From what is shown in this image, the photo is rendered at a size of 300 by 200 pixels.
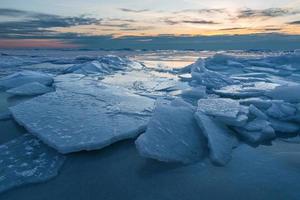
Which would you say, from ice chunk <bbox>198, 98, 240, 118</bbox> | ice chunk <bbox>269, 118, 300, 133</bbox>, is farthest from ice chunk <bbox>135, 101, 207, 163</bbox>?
ice chunk <bbox>269, 118, 300, 133</bbox>

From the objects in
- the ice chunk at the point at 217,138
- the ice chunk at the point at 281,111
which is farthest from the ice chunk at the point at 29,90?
the ice chunk at the point at 281,111

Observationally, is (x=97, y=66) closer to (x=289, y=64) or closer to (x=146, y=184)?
(x=289, y=64)

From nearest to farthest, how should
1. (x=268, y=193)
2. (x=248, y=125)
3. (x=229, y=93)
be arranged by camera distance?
(x=268, y=193) → (x=248, y=125) → (x=229, y=93)

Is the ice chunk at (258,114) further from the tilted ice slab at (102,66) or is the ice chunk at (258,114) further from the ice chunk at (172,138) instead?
the tilted ice slab at (102,66)

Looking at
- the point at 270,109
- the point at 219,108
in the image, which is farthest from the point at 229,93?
the point at 219,108

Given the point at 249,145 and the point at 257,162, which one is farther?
the point at 249,145

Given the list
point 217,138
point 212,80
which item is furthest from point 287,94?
point 212,80

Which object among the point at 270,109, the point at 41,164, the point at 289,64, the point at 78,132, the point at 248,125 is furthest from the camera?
the point at 289,64
